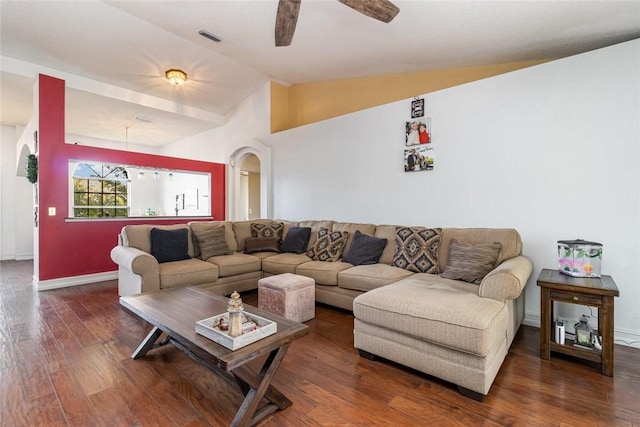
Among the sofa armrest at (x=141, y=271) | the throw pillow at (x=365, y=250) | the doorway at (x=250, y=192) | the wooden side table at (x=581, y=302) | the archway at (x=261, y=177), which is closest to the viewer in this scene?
the wooden side table at (x=581, y=302)

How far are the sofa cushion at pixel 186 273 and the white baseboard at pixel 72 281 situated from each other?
207 centimetres

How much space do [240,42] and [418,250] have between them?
364 cm

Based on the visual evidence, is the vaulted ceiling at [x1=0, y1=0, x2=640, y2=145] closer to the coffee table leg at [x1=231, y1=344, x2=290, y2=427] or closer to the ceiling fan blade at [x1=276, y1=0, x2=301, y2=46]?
the ceiling fan blade at [x1=276, y1=0, x2=301, y2=46]

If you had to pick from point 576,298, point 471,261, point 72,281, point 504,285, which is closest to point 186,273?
point 72,281

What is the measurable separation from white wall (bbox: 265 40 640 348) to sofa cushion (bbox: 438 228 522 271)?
0.26 metres

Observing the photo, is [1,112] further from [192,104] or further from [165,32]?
[165,32]

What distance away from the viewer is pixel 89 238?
475 cm

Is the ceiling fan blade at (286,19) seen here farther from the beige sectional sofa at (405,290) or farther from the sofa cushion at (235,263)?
the sofa cushion at (235,263)

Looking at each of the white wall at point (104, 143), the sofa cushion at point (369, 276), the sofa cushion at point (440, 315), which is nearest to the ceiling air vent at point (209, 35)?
the sofa cushion at point (369, 276)

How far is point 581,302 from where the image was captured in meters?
2.18

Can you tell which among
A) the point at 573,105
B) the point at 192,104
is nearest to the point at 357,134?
the point at 573,105

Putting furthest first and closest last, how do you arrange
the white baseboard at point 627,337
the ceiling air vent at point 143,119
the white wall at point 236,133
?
the ceiling air vent at point 143,119 → the white wall at point 236,133 → the white baseboard at point 627,337

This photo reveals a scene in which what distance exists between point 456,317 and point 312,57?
3.98 meters

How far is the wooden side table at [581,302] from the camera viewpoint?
6.82ft
